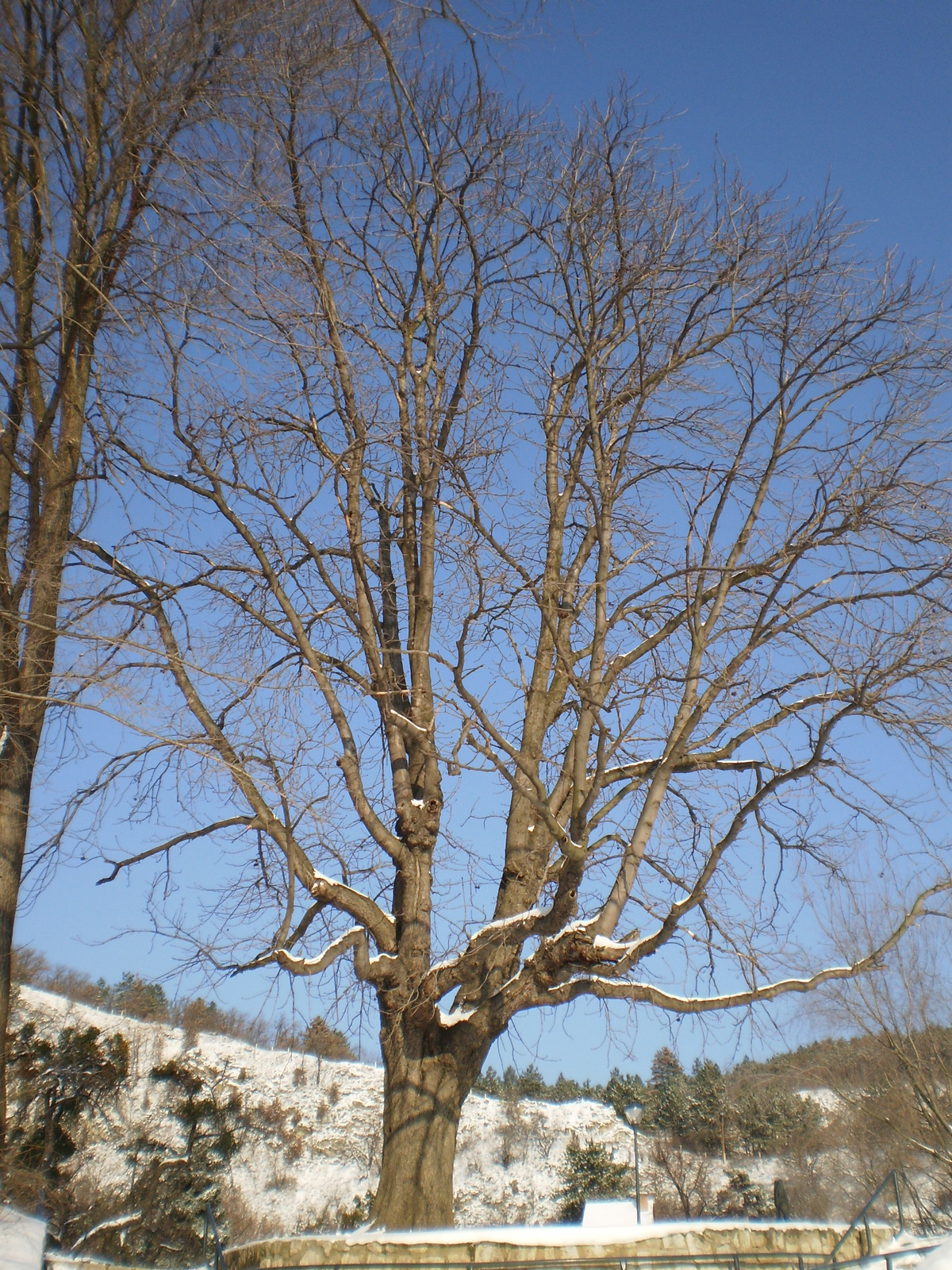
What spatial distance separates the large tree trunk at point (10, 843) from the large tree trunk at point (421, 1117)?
225 cm

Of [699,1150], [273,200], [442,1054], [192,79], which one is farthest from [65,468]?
[699,1150]

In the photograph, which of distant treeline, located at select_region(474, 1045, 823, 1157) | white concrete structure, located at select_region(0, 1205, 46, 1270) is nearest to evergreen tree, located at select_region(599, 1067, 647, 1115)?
distant treeline, located at select_region(474, 1045, 823, 1157)

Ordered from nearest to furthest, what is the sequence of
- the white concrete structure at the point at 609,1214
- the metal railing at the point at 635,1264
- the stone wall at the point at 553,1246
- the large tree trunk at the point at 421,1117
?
the metal railing at the point at 635,1264, the stone wall at the point at 553,1246, the large tree trunk at the point at 421,1117, the white concrete structure at the point at 609,1214

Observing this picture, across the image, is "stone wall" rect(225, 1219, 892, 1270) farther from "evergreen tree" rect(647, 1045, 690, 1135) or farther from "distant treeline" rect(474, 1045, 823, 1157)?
"evergreen tree" rect(647, 1045, 690, 1135)

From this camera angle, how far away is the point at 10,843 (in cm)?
518

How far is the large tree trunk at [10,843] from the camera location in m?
5.09

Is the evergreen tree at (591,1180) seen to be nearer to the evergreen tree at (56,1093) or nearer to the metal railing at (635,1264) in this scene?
the evergreen tree at (56,1093)

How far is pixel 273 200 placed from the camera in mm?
6305

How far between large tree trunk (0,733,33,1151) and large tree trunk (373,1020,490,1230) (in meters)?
2.25

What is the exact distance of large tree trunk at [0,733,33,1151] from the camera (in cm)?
509

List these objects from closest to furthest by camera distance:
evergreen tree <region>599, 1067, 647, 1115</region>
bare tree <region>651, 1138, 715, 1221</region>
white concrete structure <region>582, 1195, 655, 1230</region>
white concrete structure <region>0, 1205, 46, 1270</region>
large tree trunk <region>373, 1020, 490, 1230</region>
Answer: large tree trunk <region>373, 1020, 490, 1230</region>
white concrete structure <region>0, 1205, 46, 1270</region>
white concrete structure <region>582, 1195, 655, 1230</region>
bare tree <region>651, 1138, 715, 1221</region>
evergreen tree <region>599, 1067, 647, 1115</region>

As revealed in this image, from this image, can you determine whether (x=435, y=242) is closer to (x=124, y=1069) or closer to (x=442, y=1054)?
(x=442, y=1054)

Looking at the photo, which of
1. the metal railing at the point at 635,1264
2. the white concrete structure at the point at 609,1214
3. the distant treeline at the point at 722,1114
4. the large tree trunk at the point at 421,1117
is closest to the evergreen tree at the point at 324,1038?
the large tree trunk at the point at 421,1117

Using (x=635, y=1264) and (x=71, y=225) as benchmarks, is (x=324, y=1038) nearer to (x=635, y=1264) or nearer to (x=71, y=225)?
(x=635, y=1264)
